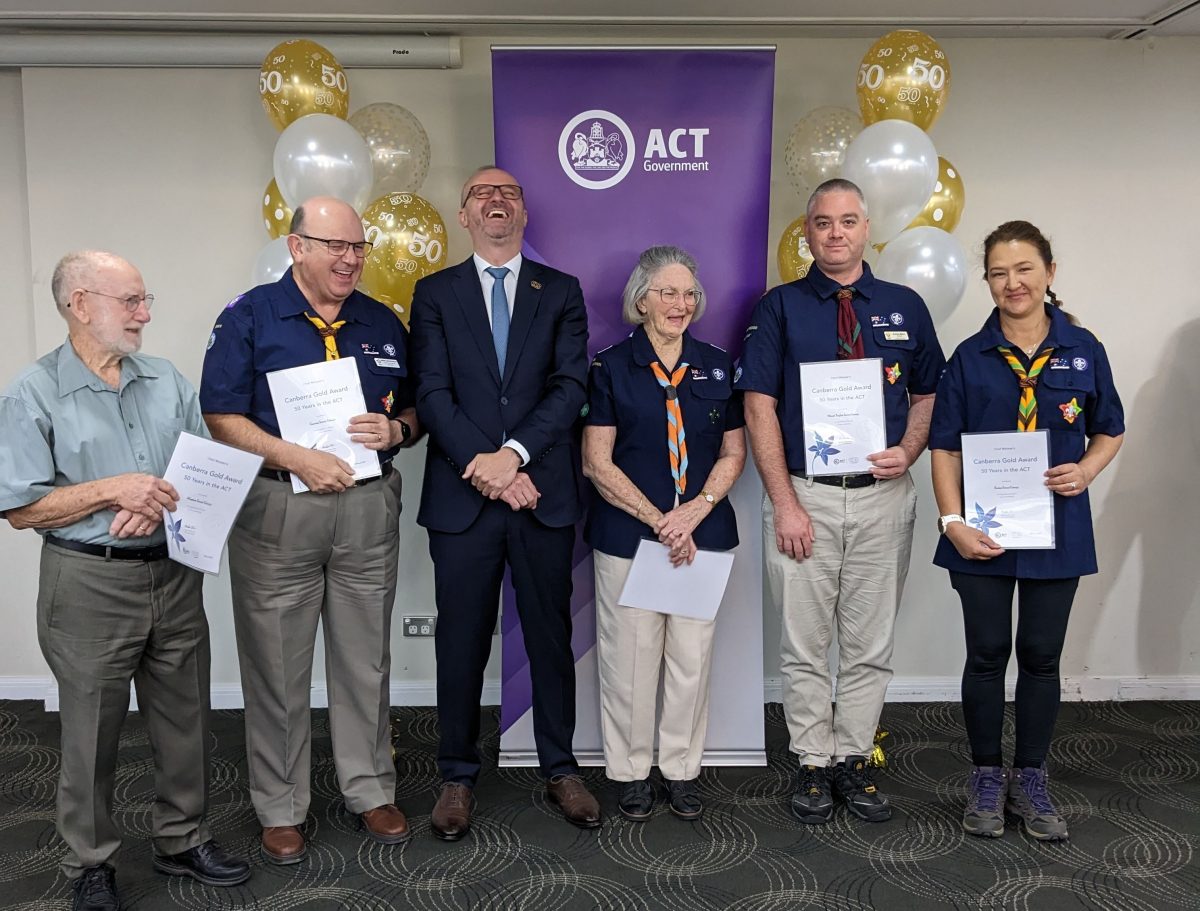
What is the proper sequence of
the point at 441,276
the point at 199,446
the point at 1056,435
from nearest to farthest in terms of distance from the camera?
the point at 199,446 < the point at 1056,435 < the point at 441,276

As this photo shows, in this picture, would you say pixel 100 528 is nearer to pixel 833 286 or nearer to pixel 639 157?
pixel 639 157

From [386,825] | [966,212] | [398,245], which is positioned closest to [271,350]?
[398,245]

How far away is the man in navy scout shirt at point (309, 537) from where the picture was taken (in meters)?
2.64

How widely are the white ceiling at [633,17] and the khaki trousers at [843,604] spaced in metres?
1.88

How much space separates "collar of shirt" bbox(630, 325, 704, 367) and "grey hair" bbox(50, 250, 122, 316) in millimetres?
1500

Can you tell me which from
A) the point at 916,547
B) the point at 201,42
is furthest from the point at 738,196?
the point at 201,42

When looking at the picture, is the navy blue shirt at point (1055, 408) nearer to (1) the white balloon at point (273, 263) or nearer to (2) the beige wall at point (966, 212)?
(2) the beige wall at point (966, 212)

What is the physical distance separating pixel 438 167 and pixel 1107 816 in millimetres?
3401

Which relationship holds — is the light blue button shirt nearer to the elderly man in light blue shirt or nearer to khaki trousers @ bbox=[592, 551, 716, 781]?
the elderly man in light blue shirt

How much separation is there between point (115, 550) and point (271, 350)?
2.23 ft

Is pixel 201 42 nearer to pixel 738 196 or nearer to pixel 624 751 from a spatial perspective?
pixel 738 196

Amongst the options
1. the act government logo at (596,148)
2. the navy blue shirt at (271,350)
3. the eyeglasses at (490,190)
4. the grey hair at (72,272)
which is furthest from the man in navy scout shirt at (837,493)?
the grey hair at (72,272)

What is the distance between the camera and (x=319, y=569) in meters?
2.75

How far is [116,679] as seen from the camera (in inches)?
94.3
